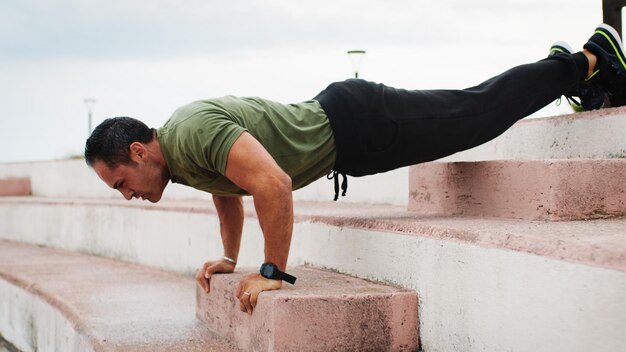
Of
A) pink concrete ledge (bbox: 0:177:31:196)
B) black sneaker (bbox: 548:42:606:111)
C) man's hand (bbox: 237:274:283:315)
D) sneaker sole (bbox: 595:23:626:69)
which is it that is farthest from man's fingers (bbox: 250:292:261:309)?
pink concrete ledge (bbox: 0:177:31:196)

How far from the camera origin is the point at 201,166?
2670 mm

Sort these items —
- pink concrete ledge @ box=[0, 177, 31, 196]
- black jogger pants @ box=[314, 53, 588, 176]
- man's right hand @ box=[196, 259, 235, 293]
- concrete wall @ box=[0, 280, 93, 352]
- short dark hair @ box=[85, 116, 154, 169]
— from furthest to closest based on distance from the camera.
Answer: pink concrete ledge @ box=[0, 177, 31, 196] → concrete wall @ box=[0, 280, 93, 352] → man's right hand @ box=[196, 259, 235, 293] → black jogger pants @ box=[314, 53, 588, 176] → short dark hair @ box=[85, 116, 154, 169]

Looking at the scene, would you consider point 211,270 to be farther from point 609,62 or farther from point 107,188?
point 107,188

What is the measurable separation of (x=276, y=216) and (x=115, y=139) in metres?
0.63

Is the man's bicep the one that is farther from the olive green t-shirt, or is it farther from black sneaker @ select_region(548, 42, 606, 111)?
black sneaker @ select_region(548, 42, 606, 111)

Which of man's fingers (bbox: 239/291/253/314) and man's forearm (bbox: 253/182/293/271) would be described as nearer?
man's forearm (bbox: 253/182/293/271)

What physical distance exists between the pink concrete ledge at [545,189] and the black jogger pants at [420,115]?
16 centimetres

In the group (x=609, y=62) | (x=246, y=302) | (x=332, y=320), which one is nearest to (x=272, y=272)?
(x=246, y=302)

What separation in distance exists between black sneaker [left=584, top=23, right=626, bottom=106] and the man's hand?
1717 mm

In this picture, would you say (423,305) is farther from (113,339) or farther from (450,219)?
(113,339)

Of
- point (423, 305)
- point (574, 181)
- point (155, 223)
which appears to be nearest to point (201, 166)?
point (423, 305)

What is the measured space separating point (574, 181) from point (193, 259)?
3.10 meters

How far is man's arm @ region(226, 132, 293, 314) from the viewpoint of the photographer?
2.46m

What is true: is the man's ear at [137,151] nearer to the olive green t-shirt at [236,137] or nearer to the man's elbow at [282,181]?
the olive green t-shirt at [236,137]
